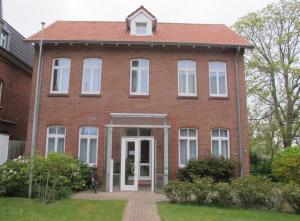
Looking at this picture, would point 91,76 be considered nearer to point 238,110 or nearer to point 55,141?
point 55,141

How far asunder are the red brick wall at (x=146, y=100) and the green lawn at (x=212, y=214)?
5.76 metres

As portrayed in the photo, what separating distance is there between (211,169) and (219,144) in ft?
6.57

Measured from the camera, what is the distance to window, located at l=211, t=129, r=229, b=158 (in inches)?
661

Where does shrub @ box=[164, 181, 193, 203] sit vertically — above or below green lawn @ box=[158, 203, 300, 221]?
above

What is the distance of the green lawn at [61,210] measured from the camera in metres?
9.02

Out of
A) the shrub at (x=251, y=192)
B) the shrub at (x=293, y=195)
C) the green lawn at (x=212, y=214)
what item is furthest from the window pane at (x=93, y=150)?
the shrub at (x=293, y=195)

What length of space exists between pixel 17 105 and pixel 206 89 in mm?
12041

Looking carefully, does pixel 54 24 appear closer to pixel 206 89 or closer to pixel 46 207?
pixel 206 89

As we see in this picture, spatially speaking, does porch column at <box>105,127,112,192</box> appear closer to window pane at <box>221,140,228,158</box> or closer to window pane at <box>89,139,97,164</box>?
window pane at <box>89,139,97,164</box>

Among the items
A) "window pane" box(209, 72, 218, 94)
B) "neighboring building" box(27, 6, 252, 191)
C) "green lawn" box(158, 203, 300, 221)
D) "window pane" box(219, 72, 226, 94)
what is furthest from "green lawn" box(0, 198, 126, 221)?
"window pane" box(219, 72, 226, 94)

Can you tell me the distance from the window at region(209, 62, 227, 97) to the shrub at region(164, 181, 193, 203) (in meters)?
6.93

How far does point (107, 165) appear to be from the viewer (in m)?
15.1

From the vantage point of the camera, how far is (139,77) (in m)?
17.4

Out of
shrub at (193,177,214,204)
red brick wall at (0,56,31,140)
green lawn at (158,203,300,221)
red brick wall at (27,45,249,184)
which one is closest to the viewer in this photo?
green lawn at (158,203,300,221)
